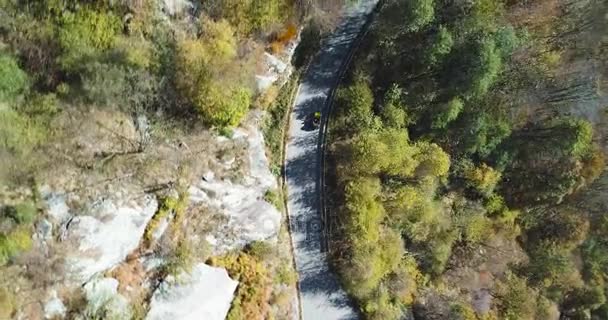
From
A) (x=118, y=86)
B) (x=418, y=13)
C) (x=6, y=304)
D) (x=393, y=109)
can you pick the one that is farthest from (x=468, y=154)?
(x=6, y=304)

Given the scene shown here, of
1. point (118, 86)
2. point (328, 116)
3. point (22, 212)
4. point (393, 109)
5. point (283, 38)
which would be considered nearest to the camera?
point (22, 212)

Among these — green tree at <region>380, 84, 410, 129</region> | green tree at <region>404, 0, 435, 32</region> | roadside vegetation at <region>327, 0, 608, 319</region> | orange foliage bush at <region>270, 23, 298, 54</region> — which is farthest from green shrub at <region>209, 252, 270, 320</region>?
green tree at <region>404, 0, 435, 32</region>

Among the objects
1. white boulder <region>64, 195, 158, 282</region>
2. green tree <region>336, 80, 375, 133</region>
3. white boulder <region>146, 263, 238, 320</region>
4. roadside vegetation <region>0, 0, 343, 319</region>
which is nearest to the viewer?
roadside vegetation <region>0, 0, 343, 319</region>

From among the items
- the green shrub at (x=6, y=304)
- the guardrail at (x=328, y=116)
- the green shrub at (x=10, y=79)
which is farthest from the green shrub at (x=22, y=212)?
the guardrail at (x=328, y=116)

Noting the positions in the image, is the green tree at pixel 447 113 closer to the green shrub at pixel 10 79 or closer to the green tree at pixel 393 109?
the green tree at pixel 393 109

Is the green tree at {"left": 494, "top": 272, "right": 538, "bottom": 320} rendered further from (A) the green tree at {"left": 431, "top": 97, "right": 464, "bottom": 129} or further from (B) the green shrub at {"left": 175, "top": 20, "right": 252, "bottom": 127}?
(B) the green shrub at {"left": 175, "top": 20, "right": 252, "bottom": 127}

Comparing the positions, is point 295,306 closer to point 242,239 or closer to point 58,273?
point 242,239

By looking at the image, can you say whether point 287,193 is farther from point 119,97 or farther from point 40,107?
point 40,107
